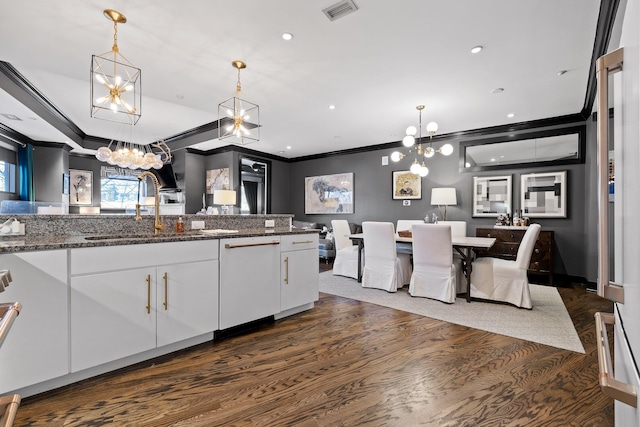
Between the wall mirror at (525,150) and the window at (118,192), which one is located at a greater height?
the wall mirror at (525,150)

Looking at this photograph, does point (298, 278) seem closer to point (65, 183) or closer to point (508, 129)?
point (508, 129)

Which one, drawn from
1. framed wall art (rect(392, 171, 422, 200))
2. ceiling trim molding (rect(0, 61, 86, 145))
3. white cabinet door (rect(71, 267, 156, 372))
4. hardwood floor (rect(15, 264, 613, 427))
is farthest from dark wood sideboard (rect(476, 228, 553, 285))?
ceiling trim molding (rect(0, 61, 86, 145))

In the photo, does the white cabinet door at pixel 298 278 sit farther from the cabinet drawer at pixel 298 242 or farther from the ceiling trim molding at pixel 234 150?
the ceiling trim molding at pixel 234 150

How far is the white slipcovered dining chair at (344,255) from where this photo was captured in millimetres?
4871

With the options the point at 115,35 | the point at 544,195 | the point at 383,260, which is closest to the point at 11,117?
the point at 115,35

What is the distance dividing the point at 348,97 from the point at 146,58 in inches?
93.1

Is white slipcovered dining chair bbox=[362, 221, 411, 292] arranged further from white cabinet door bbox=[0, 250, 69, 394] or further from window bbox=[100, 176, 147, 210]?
window bbox=[100, 176, 147, 210]

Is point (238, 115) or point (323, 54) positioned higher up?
point (323, 54)

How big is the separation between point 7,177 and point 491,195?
8706 mm

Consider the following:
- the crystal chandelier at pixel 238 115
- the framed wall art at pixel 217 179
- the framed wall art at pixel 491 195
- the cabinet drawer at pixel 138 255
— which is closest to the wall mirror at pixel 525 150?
the framed wall art at pixel 491 195

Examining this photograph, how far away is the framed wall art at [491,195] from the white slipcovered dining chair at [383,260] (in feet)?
6.64

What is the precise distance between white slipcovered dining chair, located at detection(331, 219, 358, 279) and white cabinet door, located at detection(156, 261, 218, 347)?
9.24 feet

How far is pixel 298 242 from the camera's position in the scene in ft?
10.2

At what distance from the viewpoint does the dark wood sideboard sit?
177 inches
